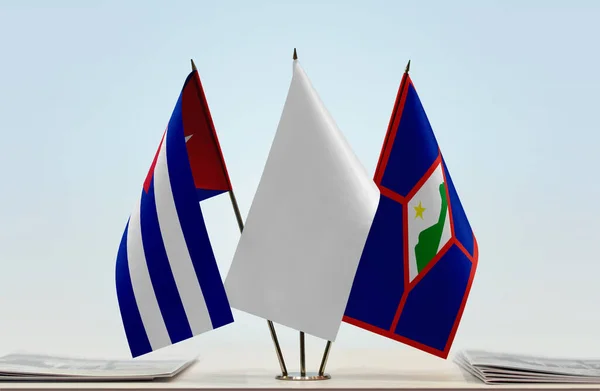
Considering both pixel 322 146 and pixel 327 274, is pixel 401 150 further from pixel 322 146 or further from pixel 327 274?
pixel 327 274

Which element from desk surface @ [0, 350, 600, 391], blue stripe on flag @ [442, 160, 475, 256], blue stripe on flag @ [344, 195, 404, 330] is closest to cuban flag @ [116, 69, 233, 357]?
desk surface @ [0, 350, 600, 391]

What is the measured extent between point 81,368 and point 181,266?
Answer: 0.91 ft

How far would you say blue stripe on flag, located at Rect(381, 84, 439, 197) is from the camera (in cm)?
170

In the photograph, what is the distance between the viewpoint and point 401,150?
5.59ft

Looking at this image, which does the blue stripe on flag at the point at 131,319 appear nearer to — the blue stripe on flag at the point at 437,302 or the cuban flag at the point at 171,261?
the cuban flag at the point at 171,261

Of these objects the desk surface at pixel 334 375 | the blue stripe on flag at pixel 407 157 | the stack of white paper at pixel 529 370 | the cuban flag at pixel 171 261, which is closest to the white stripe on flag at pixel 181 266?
the cuban flag at pixel 171 261

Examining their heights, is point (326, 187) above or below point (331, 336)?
above

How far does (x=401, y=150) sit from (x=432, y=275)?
230 mm

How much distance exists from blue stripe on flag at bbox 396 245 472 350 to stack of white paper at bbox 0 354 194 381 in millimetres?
442

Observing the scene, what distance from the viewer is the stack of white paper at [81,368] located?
65.5 inches

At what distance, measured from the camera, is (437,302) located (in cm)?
170

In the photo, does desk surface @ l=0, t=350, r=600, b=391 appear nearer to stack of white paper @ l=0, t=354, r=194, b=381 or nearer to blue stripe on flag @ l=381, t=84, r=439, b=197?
stack of white paper @ l=0, t=354, r=194, b=381

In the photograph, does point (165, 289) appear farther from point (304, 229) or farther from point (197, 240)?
point (304, 229)

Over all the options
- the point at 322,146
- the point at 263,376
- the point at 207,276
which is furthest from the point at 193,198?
the point at 263,376
